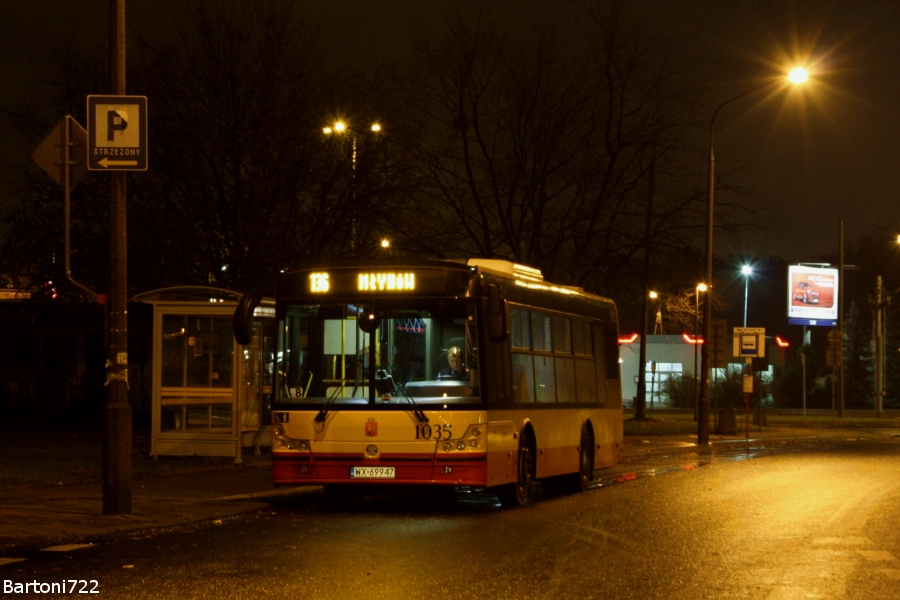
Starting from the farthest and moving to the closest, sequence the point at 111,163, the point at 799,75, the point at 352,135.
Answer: the point at 799,75
the point at 352,135
the point at 111,163

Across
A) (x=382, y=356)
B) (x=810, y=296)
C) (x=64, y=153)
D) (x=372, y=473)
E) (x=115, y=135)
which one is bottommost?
(x=372, y=473)

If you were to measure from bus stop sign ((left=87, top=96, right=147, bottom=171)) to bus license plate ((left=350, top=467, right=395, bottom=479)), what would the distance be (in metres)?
4.32

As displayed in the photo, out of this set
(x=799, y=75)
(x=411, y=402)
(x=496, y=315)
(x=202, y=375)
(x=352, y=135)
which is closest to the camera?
(x=496, y=315)

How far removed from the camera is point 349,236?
95.3 ft

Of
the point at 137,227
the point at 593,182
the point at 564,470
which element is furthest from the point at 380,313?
the point at 593,182

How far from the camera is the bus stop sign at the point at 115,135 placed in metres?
13.5

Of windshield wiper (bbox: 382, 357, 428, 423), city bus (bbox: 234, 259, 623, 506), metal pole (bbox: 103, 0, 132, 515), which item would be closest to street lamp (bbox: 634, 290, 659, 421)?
city bus (bbox: 234, 259, 623, 506)

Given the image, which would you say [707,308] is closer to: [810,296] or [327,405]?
[327,405]

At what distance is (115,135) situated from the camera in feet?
44.4

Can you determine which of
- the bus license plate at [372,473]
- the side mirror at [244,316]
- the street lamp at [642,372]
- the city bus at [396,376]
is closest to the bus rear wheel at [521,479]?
the city bus at [396,376]

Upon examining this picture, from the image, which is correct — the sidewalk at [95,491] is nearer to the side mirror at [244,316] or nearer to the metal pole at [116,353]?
the metal pole at [116,353]

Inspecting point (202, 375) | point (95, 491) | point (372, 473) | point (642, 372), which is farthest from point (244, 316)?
point (642, 372)

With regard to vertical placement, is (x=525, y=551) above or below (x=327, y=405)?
below

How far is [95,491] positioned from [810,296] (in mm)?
64081
